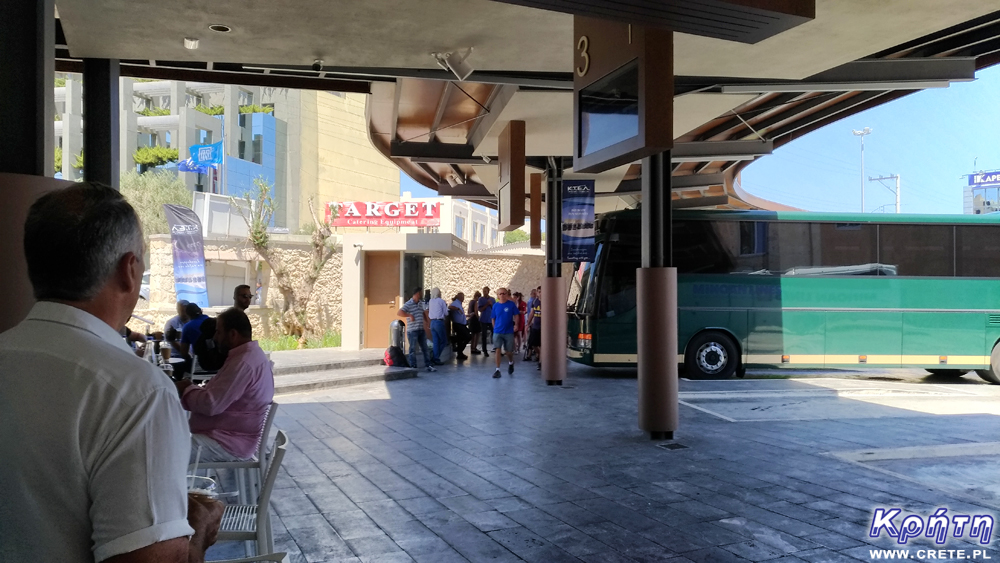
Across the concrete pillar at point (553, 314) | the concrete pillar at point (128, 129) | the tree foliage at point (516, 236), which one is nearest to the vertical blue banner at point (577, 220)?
the concrete pillar at point (553, 314)

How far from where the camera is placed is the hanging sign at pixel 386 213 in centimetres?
3086

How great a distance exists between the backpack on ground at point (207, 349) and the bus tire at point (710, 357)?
9.38 meters

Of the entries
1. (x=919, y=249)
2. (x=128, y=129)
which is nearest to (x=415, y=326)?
(x=919, y=249)

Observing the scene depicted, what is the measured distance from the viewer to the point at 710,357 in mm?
15203

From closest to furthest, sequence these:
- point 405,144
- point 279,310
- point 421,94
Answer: point 421,94 < point 405,144 < point 279,310

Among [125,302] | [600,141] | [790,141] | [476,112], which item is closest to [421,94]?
[476,112]

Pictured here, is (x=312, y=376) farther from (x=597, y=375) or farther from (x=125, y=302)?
(x=125, y=302)

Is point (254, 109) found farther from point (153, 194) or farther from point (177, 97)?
point (153, 194)

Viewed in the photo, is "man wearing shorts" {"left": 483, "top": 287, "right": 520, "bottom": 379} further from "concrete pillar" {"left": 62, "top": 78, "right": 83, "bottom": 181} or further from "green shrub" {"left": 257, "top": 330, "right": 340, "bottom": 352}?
"concrete pillar" {"left": 62, "top": 78, "right": 83, "bottom": 181}

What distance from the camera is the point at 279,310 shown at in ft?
80.1

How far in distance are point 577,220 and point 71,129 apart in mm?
46889

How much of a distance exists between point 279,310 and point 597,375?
12519mm

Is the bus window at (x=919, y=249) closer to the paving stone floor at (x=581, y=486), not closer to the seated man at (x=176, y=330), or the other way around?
the paving stone floor at (x=581, y=486)

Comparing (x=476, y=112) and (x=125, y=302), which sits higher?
(x=476, y=112)
